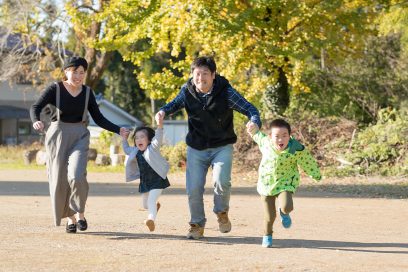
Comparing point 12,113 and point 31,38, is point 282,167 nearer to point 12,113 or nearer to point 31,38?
point 31,38

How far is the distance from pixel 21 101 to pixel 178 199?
45.2 meters

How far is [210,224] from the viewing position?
10.9 m

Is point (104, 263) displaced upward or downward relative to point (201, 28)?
downward

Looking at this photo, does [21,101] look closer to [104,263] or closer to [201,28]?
[201,28]

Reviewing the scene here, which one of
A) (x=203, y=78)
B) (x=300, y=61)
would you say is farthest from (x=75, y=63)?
(x=300, y=61)

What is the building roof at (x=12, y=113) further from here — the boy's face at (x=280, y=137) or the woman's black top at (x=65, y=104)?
the boy's face at (x=280, y=137)

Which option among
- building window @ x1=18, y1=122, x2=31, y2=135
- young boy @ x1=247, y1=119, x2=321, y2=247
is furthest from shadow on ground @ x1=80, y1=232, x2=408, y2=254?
building window @ x1=18, y1=122, x2=31, y2=135

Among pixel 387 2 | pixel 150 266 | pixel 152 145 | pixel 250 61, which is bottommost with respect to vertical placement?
pixel 150 266

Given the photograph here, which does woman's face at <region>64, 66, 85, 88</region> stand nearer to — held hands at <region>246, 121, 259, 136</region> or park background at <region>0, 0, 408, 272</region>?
park background at <region>0, 0, 408, 272</region>

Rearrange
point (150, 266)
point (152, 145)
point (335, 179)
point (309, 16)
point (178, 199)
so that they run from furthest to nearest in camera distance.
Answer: point (309, 16)
point (335, 179)
point (178, 199)
point (152, 145)
point (150, 266)

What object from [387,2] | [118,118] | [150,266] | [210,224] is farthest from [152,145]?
[118,118]

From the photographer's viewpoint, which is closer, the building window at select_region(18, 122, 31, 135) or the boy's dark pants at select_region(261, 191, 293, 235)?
the boy's dark pants at select_region(261, 191, 293, 235)

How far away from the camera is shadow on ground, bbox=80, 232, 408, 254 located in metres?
8.70

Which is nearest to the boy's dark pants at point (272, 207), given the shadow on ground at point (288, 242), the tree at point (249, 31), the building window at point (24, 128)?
the shadow on ground at point (288, 242)
